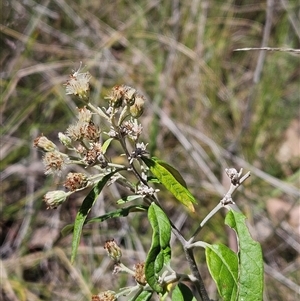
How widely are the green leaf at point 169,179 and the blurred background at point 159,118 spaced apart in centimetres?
137

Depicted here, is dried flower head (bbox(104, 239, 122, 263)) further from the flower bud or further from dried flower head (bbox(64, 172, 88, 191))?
the flower bud

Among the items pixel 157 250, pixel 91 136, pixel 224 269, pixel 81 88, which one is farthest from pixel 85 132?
pixel 224 269

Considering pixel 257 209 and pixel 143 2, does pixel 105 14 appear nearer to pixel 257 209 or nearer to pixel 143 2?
pixel 143 2

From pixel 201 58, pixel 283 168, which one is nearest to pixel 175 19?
pixel 201 58

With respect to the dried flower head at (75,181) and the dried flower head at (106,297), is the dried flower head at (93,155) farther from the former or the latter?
the dried flower head at (106,297)

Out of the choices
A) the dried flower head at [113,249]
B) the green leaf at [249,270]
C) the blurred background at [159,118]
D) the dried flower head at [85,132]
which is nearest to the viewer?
the green leaf at [249,270]

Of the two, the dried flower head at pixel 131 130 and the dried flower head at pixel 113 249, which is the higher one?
the dried flower head at pixel 131 130

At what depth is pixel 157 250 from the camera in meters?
1.08

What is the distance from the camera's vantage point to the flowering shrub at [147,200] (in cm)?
106

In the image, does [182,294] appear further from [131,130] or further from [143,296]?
[131,130]

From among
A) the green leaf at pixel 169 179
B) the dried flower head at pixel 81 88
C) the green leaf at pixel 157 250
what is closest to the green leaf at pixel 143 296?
the green leaf at pixel 157 250

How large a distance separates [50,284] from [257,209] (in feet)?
3.58

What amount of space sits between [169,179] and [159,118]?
1683mm

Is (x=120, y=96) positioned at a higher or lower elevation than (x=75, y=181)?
higher
